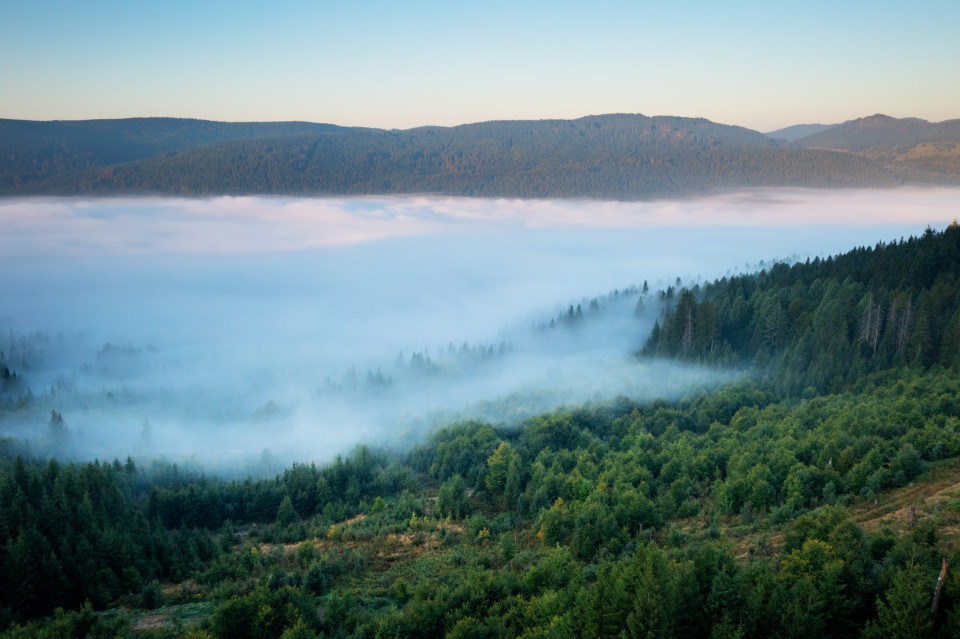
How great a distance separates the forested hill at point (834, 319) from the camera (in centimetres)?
9425

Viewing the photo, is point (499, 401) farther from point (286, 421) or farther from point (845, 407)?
point (286, 421)

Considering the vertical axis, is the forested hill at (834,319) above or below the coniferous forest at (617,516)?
above

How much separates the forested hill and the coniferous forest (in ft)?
1.60

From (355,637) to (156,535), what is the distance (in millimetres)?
46914

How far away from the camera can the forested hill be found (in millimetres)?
94250

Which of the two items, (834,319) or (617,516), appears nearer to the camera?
(617,516)

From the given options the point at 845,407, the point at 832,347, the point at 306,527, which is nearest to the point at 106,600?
the point at 306,527

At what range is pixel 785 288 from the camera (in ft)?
425

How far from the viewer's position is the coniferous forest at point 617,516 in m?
35.5

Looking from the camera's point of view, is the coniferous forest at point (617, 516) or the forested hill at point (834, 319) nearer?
the coniferous forest at point (617, 516)

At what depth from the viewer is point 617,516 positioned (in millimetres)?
60719

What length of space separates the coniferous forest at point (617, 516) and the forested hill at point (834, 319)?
0.49m

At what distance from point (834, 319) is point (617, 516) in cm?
6625

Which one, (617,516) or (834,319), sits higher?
(834,319)
